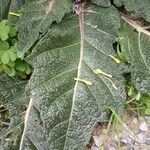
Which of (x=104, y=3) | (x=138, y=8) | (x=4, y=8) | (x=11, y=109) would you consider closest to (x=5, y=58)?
(x=11, y=109)

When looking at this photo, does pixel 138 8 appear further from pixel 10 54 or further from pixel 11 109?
pixel 11 109

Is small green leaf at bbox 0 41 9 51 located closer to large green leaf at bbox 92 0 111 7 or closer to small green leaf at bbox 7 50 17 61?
small green leaf at bbox 7 50 17 61

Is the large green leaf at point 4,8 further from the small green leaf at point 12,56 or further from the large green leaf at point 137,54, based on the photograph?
the large green leaf at point 137,54

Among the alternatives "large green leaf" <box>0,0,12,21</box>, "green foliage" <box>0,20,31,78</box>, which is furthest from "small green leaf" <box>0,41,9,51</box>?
"large green leaf" <box>0,0,12,21</box>

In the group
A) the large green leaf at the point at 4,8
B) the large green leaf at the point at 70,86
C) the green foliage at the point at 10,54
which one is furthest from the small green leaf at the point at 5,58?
the large green leaf at the point at 4,8

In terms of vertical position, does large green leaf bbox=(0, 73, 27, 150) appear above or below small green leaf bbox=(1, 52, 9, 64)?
below
